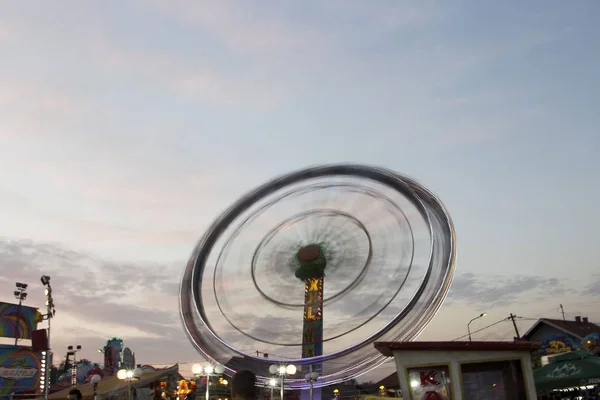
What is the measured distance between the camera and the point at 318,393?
2645 centimetres

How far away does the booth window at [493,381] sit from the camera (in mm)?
9148

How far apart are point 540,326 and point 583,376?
1077 inches

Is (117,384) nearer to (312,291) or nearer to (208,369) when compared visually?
(208,369)

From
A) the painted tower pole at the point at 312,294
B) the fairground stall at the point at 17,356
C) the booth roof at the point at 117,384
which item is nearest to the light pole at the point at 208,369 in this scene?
the booth roof at the point at 117,384

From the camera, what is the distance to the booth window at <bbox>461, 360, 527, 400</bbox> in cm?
915

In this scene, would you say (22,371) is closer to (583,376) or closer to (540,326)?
(583,376)

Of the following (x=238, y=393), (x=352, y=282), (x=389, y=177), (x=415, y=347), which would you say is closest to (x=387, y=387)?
(x=352, y=282)

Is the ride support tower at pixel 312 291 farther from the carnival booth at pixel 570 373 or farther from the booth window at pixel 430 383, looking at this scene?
the booth window at pixel 430 383

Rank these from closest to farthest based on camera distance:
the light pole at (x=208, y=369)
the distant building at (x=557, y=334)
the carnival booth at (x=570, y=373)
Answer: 1. the carnival booth at (x=570, y=373)
2. the light pole at (x=208, y=369)
3. the distant building at (x=557, y=334)

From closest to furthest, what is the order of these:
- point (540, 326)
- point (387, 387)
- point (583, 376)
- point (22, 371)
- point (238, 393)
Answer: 1. point (238, 393)
2. point (583, 376)
3. point (22, 371)
4. point (540, 326)
5. point (387, 387)

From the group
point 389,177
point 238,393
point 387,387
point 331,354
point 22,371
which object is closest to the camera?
point 238,393

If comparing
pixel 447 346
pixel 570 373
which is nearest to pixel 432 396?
pixel 447 346

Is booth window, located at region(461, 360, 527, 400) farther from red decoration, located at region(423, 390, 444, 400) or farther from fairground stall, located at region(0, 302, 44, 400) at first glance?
fairground stall, located at region(0, 302, 44, 400)

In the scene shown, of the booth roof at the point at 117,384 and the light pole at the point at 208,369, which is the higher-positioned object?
the light pole at the point at 208,369
